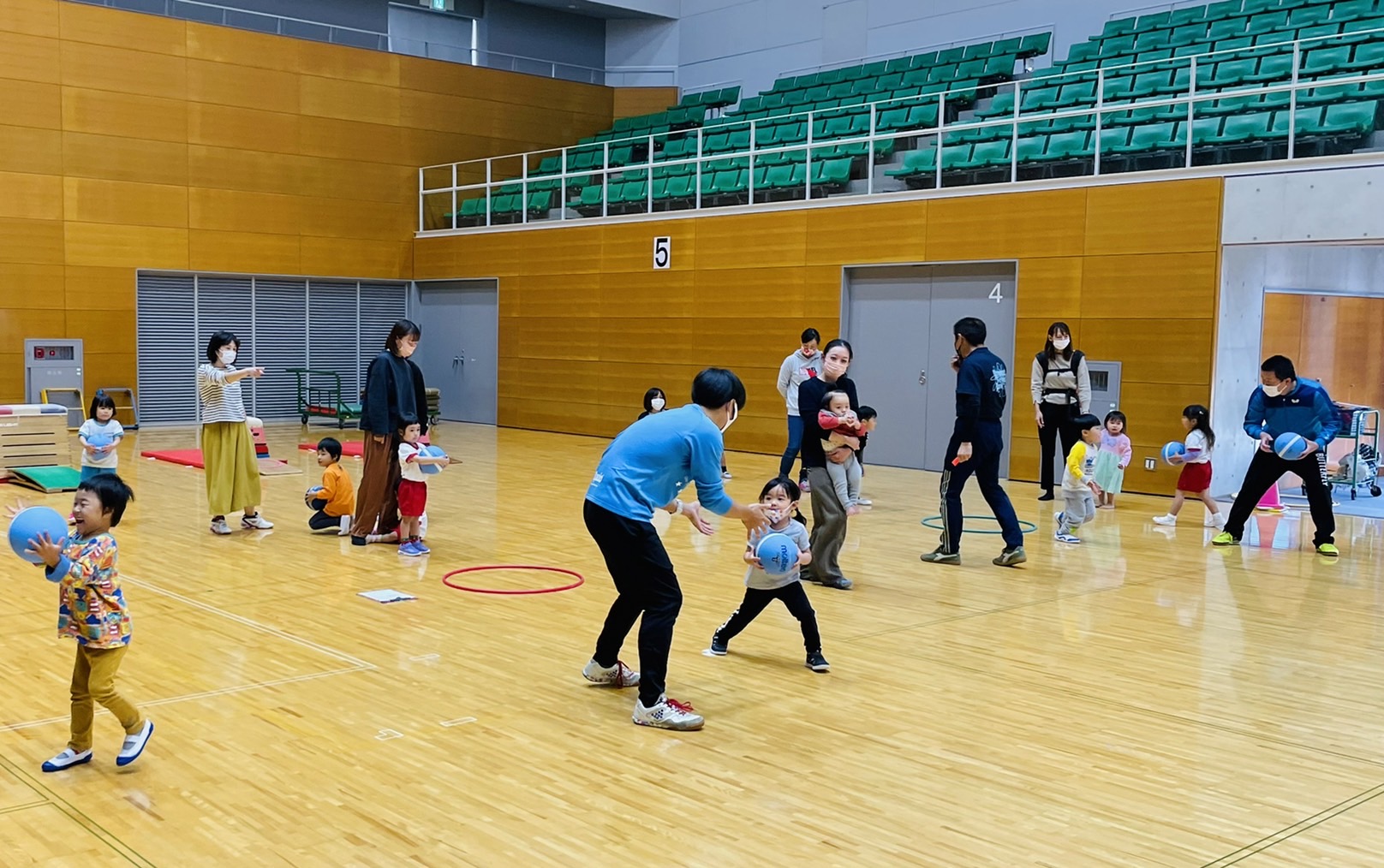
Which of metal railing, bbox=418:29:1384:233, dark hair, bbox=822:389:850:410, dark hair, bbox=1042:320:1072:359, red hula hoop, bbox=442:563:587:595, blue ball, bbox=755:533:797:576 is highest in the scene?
metal railing, bbox=418:29:1384:233

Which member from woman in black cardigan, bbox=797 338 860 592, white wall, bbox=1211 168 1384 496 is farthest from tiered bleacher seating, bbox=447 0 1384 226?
woman in black cardigan, bbox=797 338 860 592

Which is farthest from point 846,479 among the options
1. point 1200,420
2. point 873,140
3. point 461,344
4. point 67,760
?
point 461,344

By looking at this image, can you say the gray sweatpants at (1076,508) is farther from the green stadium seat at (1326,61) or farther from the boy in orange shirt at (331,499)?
the boy in orange shirt at (331,499)

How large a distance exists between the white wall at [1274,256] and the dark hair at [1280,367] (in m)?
2.64

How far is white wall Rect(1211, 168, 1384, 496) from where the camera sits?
38.3ft

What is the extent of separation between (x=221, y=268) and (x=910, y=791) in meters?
19.5

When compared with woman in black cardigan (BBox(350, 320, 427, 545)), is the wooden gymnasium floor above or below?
below

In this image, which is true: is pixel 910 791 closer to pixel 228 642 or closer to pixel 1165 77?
pixel 228 642

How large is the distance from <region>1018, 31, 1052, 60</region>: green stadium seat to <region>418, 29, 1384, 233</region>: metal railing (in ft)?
4.57

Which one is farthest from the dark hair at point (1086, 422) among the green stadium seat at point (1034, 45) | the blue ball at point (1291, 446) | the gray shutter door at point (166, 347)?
the gray shutter door at point (166, 347)

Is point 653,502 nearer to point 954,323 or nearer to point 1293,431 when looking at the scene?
point 1293,431

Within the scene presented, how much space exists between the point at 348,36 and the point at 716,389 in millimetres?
19733

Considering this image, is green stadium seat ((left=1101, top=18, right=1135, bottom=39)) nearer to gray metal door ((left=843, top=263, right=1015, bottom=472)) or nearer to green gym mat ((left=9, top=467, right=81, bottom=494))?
gray metal door ((left=843, top=263, right=1015, bottom=472))

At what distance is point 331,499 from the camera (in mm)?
10109
